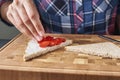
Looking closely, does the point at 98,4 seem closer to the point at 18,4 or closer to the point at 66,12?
the point at 66,12

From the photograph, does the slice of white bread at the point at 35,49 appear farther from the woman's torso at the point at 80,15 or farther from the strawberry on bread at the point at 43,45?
the woman's torso at the point at 80,15

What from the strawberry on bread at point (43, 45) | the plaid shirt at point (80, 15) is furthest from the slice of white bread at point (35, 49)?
the plaid shirt at point (80, 15)

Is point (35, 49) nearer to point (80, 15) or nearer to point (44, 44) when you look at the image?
point (44, 44)

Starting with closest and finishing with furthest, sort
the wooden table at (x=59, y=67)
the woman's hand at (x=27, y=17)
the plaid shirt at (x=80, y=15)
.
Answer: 1. the wooden table at (x=59, y=67)
2. the woman's hand at (x=27, y=17)
3. the plaid shirt at (x=80, y=15)

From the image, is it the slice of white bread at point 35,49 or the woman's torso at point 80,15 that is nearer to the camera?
the slice of white bread at point 35,49

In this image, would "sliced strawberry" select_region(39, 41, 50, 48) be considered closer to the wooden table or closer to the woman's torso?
the wooden table

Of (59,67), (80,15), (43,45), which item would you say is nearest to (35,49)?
(43,45)
